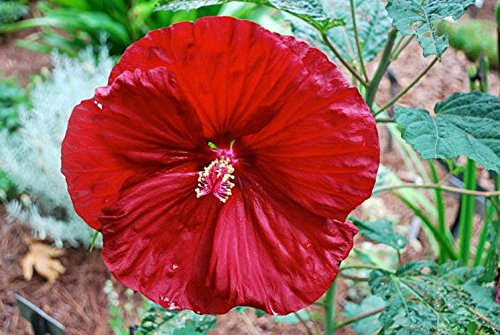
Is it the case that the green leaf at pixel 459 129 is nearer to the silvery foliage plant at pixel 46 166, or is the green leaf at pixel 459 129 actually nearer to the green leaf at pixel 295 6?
the green leaf at pixel 295 6

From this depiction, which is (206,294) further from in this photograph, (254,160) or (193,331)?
(193,331)

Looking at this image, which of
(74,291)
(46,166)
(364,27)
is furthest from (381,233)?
(46,166)

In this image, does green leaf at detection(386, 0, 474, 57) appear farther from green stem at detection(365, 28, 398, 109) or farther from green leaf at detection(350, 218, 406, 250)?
green leaf at detection(350, 218, 406, 250)

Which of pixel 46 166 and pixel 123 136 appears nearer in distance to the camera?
pixel 123 136

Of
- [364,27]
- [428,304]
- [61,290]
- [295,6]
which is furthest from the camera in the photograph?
[61,290]

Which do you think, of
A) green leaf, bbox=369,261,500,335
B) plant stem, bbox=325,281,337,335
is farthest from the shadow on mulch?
green leaf, bbox=369,261,500,335

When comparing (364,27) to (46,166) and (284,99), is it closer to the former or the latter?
(284,99)

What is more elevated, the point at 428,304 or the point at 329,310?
the point at 428,304
